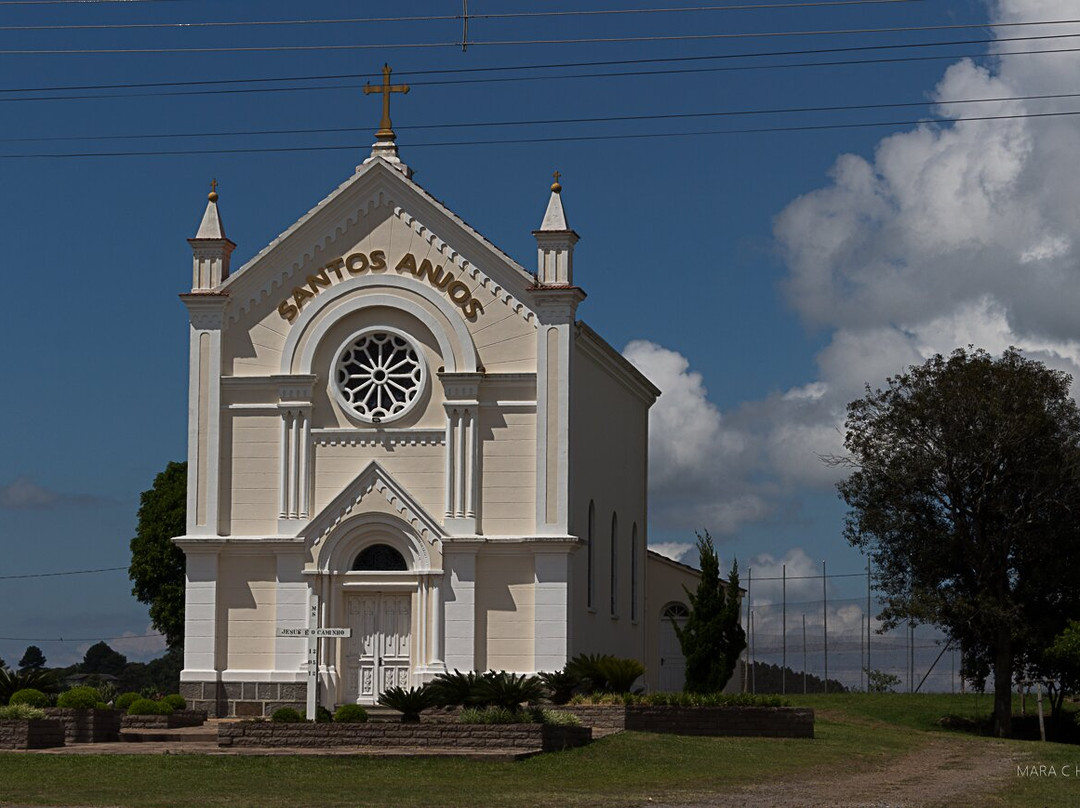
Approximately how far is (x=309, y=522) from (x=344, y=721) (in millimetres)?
10271

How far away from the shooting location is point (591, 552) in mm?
44406

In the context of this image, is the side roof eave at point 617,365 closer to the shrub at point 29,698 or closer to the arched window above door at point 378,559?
the arched window above door at point 378,559

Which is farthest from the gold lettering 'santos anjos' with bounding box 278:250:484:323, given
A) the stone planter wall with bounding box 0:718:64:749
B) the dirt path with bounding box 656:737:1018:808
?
the dirt path with bounding box 656:737:1018:808

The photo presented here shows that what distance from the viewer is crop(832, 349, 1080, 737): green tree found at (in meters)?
46.9

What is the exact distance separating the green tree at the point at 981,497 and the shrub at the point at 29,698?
75.4 ft

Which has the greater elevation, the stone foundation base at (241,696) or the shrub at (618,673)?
the shrub at (618,673)

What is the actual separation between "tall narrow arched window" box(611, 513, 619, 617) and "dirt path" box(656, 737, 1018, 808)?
12.3 meters

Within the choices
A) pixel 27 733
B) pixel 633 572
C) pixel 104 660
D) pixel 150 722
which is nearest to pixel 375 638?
pixel 150 722

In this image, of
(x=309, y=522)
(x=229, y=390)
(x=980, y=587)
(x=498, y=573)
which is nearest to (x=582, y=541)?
(x=498, y=573)

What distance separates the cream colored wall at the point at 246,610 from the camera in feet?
138

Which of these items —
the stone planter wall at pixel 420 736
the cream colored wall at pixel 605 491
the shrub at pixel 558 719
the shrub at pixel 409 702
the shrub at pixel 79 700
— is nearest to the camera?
the stone planter wall at pixel 420 736

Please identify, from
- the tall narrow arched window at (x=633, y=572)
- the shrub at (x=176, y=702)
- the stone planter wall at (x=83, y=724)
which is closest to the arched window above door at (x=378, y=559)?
the shrub at (x=176, y=702)

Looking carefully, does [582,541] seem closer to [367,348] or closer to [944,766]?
[367,348]

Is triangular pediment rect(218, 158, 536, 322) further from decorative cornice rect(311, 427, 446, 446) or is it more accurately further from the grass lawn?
the grass lawn
